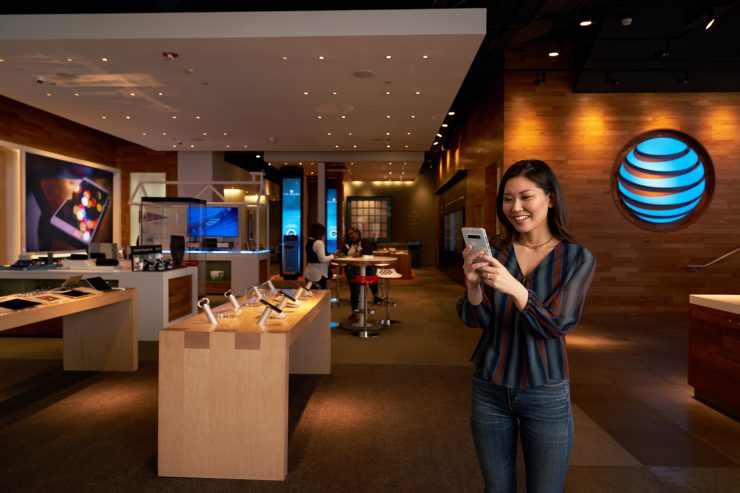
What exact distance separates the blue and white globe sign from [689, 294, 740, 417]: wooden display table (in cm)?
448

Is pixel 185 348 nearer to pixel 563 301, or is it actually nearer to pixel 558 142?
pixel 563 301

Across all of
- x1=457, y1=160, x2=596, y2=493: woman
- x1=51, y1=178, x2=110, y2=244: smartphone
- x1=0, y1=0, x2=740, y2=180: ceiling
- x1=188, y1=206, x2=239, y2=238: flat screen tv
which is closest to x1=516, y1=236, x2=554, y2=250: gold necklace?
x1=457, y1=160, x2=596, y2=493: woman

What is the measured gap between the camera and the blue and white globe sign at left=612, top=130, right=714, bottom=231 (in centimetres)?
789

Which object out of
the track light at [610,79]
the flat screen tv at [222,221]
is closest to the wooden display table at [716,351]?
the track light at [610,79]

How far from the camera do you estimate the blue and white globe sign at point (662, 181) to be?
7895 millimetres

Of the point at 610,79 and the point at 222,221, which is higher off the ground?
the point at 610,79

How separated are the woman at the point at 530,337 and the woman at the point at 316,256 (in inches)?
240

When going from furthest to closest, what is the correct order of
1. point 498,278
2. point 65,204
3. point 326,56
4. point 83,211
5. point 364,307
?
point 83,211, point 65,204, point 364,307, point 326,56, point 498,278

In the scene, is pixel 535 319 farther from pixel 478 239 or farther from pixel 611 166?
pixel 611 166

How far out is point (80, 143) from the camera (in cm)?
1215

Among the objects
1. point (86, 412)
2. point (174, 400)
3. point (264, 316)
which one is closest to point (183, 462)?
point (174, 400)

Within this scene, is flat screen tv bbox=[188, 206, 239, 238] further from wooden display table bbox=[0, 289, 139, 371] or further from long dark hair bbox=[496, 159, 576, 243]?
long dark hair bbox=[496, 159, 576, 243]

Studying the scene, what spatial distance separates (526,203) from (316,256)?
6.46 m

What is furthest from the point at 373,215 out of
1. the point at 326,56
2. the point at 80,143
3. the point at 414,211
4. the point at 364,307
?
the point at 326,56
